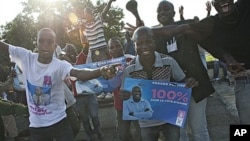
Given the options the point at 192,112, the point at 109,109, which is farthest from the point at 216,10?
the point at 109,109

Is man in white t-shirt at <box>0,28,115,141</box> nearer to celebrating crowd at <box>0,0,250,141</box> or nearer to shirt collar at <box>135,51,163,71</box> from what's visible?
celebrating crowd at <box>0,0,250,141</box>

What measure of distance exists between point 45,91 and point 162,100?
1.19m

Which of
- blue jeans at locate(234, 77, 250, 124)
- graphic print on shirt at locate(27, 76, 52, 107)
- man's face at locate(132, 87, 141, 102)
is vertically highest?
graphic print on shirt at locate(27, 76, 52, 107)

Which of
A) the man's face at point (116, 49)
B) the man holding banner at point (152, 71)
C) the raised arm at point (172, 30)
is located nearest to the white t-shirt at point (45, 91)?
the man holding banner at point (152, 71)

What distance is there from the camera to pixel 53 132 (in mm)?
4105

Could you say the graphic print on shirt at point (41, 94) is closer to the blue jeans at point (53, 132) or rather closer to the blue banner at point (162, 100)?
the blue jeans at point (53, 132)

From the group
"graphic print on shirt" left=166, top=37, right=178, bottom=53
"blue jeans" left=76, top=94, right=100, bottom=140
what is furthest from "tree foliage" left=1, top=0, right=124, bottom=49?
"graphic print on shirt" left=166, top=37, right=178, bottom=53

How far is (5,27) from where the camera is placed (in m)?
47.7

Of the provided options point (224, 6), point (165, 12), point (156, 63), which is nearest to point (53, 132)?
point (156, 63)

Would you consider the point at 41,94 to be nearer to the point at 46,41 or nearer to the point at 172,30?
the point at 46,41

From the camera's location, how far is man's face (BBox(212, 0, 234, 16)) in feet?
13.2

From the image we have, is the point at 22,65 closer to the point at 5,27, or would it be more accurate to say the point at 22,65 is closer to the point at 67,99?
the point at 67,99

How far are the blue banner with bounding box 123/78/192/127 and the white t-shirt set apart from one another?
0.70 m

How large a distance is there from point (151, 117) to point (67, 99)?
1396 mm
